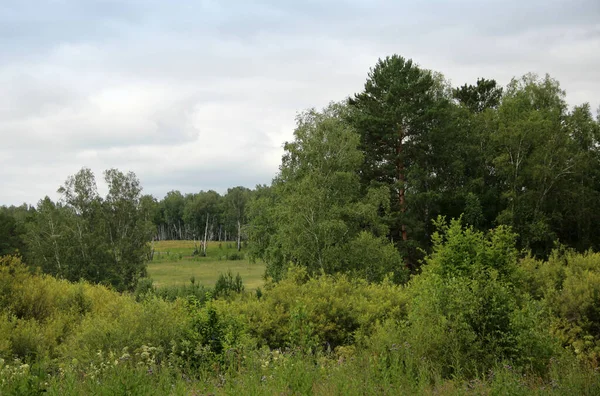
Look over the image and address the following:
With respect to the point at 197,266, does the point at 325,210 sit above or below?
above

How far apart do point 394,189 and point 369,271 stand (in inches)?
434

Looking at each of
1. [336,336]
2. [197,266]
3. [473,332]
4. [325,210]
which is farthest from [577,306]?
[197,266]

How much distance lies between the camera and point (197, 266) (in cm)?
6412

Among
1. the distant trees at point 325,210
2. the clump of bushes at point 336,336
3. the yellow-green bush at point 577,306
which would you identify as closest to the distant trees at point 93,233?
the distant trees at point 325,210

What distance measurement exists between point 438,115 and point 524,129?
19.2 feet

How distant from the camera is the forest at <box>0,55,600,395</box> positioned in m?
6.73

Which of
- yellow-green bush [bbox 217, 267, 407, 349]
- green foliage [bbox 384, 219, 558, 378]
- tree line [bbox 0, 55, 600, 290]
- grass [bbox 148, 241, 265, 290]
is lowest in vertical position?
grass [bbox 148, 241, 265, 290]

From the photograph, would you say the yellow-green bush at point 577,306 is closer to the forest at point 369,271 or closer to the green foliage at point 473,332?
the forest at point 369,271

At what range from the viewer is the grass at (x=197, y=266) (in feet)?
155

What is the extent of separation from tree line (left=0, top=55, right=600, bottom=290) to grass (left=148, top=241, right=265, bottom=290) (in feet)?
23.1

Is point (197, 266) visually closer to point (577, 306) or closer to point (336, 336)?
point (336, 336)

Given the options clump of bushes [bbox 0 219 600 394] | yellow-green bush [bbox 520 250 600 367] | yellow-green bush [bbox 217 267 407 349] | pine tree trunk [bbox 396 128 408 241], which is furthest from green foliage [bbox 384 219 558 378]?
pine tree trunk [bbox 396 128 408 241]

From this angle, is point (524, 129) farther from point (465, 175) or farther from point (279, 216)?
point (279, 216)

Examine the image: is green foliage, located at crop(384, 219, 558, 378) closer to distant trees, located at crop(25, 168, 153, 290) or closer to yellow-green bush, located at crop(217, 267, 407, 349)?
yellow-green bush, located at crop(217, 267, 407, 349)
